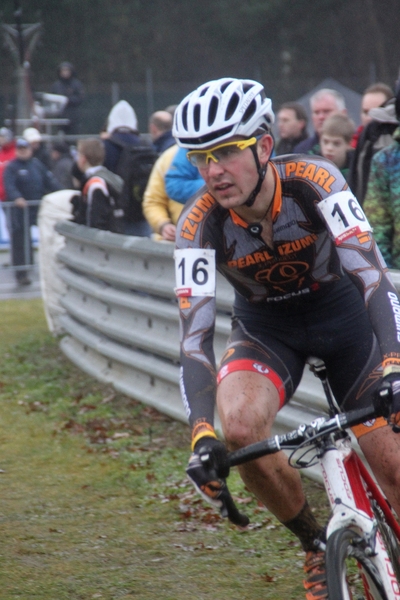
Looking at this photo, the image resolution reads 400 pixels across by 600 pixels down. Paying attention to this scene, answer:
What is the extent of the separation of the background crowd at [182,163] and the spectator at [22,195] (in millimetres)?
5280

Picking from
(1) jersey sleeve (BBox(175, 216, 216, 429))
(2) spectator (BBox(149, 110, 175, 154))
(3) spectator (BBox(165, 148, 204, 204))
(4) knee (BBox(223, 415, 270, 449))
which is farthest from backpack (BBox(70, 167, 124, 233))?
(4) knee (BBox(223, 415, 270, 449))

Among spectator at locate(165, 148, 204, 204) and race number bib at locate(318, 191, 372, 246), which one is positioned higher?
race number bib at locate(318, 191, 372, 246)

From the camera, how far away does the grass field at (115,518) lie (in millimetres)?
4621

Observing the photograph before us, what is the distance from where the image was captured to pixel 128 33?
163 feet

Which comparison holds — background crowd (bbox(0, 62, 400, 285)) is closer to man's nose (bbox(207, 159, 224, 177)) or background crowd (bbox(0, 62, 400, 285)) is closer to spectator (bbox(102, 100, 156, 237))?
spectator (bbox(102, 100, 156, 237))

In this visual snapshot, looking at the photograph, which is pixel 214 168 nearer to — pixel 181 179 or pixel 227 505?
pixel 227 505

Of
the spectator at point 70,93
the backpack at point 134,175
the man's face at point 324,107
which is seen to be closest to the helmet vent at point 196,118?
the man's face at point 324,107

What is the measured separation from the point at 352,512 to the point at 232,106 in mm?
1594

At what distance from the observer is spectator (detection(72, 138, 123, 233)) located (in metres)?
9.40

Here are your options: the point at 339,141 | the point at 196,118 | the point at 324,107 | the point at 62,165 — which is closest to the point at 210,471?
the point at 196,118

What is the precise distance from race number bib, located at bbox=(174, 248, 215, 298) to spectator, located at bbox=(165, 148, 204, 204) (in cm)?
400

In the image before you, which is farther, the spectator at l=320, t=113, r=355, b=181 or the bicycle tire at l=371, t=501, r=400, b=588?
the spectator at l=320, t=113, r=355, b=181

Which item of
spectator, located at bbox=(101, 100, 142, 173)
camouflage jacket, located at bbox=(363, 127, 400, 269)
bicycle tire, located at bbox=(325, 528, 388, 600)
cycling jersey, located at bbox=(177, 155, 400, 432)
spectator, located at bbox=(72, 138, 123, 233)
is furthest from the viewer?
spectator, located at bbox=(101, 100, 142, 173)

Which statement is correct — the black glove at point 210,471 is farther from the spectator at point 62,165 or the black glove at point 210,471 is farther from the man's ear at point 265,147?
the spectator at point 62,165
